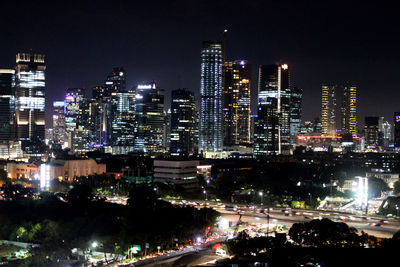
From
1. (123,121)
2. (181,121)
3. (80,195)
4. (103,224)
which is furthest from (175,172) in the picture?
(123,121)

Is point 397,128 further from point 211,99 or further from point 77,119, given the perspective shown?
point 77,119

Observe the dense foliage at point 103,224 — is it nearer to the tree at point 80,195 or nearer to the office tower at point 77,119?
the tree at point 80,195

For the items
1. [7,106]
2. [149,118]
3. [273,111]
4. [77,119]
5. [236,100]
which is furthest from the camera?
[77,119]

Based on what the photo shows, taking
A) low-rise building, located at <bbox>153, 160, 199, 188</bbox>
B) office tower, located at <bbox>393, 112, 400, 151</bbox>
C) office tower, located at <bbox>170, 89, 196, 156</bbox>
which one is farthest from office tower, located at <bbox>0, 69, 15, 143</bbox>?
office tower, located at <bbox>393, 112, 400, 151</bbox>

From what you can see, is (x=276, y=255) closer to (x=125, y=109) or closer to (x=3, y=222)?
(x=3, y=222)

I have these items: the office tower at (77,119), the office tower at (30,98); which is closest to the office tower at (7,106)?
the office tower at (30,98)

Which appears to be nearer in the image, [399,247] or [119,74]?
[399,247]

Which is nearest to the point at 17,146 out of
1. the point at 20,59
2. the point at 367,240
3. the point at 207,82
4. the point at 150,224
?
the point at 20,59

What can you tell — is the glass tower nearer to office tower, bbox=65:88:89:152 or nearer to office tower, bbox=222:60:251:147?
office tower, bbox=65:88:89:152
